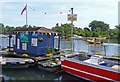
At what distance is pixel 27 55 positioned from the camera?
683 inches

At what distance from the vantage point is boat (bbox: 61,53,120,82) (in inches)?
445

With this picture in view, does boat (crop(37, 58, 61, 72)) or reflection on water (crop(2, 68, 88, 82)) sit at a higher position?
boat (crop(37, 58, 61, 72))

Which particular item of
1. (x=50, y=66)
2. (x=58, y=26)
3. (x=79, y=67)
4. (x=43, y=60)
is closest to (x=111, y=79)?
(x=79, y=67)

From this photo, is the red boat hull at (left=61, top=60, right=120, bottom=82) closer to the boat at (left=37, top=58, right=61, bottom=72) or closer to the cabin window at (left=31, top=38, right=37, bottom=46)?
the boat at (left=37, top=58, right=61, bottom=72)

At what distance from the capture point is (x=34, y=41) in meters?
17.6

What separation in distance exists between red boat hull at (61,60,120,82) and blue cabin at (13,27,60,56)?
3712mm

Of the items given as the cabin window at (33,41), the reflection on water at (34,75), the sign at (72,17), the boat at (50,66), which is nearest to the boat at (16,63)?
the reflection on water at (34,75)

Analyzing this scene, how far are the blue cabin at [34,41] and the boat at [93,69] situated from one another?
364cm

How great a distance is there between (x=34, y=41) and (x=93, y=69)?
23.4 ft

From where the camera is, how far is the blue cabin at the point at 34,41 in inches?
686

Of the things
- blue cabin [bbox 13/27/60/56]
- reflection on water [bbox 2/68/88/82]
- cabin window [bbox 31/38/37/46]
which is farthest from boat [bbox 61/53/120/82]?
cabin window [bbox 31/38/37/46]

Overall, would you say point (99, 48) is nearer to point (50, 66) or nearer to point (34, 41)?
point (34, 41)

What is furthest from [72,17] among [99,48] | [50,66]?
[99,48]

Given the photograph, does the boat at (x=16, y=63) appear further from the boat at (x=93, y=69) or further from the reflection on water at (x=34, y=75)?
the boat at (x=93, y=69)
